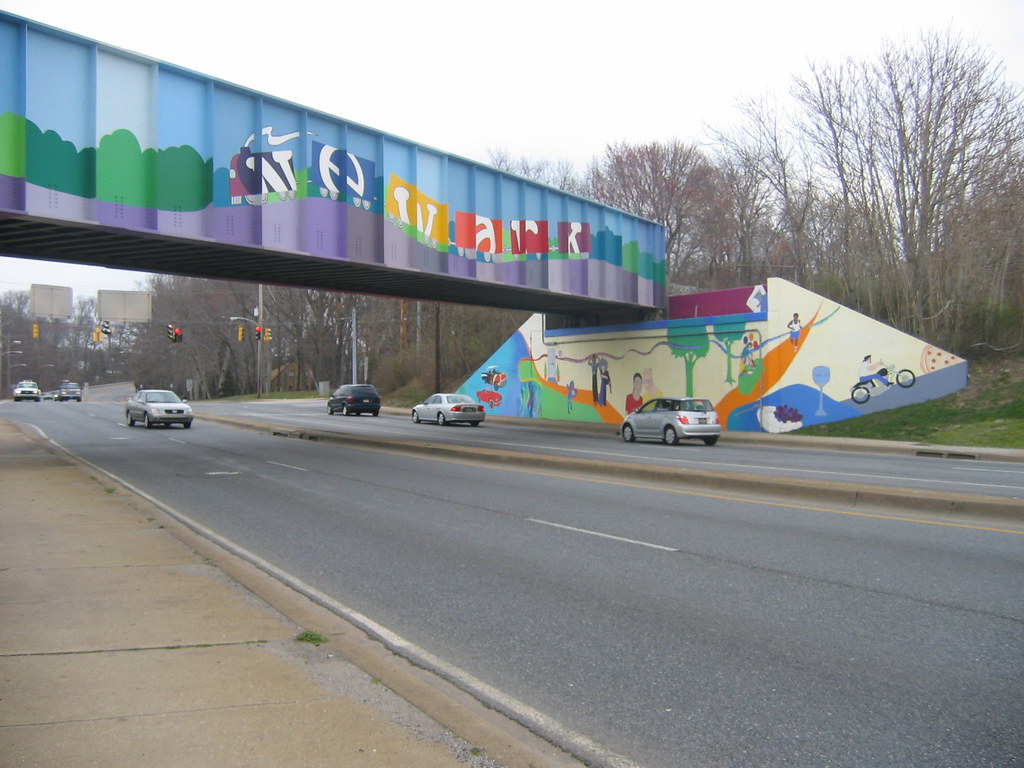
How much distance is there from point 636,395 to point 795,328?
310 inches

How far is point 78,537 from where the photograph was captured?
383 inches

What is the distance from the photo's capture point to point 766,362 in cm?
2969

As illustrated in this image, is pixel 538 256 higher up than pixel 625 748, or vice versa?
pixel 538 256

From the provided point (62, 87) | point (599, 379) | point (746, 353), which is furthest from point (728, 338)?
point (62, 87)

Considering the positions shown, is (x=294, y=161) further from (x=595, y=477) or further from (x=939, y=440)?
(x=939, y=440)

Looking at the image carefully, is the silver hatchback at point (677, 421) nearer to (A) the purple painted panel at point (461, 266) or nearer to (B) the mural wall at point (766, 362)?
(B) the mural wall at point (766, 362)

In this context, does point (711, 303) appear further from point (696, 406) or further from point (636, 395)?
point (696, 406)

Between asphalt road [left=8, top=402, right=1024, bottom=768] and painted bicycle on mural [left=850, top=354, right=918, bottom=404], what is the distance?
17334 millimetres

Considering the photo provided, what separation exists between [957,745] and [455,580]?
474 cm

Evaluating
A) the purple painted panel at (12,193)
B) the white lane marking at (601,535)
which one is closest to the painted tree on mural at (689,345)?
the white lane marking at (601,535)

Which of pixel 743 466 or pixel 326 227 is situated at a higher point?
pixel 326 227

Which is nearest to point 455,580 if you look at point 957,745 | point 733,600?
point 733,600

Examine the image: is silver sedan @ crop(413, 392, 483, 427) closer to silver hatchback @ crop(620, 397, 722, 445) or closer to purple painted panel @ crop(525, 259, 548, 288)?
purple painted panel @ crop(525, 259, 548, 288)

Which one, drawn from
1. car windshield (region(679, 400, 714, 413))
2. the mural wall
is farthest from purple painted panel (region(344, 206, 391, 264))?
the mural wall
